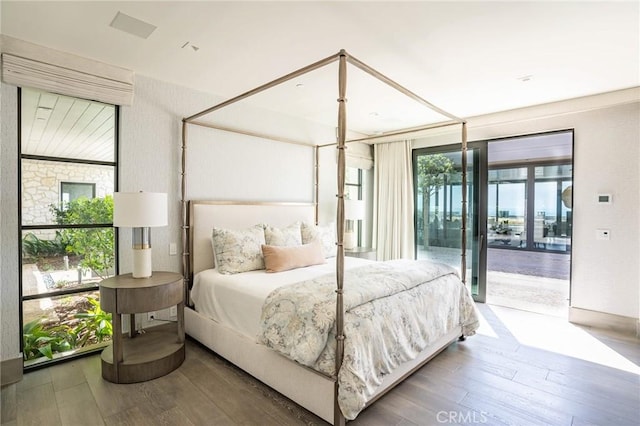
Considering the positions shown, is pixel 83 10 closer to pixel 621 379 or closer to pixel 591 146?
pixel 621 379

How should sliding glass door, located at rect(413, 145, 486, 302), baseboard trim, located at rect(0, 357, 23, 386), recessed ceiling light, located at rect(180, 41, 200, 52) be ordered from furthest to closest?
sliding glass door, located at rect(413, 145, 486, 302), recessed ceiling light, located at rect(180, 41, 200, 52), baseboard trim, located at rect(0, 357, 23, 386)

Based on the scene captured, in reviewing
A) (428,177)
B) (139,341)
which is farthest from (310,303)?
(428,177)

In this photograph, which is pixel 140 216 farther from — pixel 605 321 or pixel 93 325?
pixel 605 321

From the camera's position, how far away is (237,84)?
3.30m

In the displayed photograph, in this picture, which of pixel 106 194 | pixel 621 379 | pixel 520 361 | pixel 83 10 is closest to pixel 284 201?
pixel 106 194

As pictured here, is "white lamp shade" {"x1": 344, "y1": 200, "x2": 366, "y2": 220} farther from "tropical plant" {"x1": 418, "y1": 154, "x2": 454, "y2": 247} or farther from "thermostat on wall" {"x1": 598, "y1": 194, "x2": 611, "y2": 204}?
"thermostat on wall" {"x1": 598, "y1": 194, "x2": 611, "y2": 204}

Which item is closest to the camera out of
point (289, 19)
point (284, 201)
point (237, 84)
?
point (289, 19)

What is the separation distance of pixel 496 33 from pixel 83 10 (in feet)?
9.24

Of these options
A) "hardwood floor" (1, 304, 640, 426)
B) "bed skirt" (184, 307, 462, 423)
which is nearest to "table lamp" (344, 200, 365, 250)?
"bed skirt" (184, 307, 462, 423)

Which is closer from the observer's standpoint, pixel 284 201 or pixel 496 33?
pixel 496 33

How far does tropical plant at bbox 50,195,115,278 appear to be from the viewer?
2.78m

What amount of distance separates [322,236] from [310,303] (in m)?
2.11

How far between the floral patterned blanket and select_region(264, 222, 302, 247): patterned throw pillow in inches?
40.2

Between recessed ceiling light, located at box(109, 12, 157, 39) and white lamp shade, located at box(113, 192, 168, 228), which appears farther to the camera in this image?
white lamp shade, located at box(113, 192, 168, 228)
